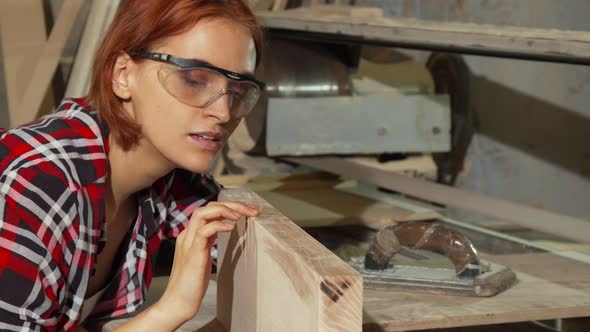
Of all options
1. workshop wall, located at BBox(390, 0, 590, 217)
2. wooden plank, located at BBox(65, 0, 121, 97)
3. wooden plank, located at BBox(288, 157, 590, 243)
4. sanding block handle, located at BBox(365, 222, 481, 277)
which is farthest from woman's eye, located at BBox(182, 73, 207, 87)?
workshop wall, located at BBox(390, 0, 590, 217)

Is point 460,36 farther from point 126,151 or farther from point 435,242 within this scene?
point 126,151

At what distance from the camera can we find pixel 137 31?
1922 millimetres

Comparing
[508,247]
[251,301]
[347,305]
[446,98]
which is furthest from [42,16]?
[347,305]

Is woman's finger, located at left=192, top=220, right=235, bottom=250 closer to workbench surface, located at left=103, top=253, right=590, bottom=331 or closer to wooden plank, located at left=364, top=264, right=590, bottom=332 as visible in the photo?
workbench surface, located at left=103, top=253, right=590, bottom=331

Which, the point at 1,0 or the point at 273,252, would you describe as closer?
the point at 273,252

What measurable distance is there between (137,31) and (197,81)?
0.17 meters

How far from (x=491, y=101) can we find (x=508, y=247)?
5.51 ft

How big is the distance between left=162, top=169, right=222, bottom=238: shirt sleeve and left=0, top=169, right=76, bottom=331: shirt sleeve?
62 centimetres

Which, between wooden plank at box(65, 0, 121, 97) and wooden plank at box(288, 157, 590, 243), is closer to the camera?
wooden plank at box(288, 157, 590, 243)

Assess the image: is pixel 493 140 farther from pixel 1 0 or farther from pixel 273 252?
pixel 273 252

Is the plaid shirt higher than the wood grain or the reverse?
higher

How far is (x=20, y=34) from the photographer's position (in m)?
3.85

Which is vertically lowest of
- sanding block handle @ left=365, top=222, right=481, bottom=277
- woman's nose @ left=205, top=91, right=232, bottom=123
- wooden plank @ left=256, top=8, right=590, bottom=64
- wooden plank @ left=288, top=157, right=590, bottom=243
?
wooden plank @ left=288, top=157, right=590, bottom=243

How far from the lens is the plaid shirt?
171cm
